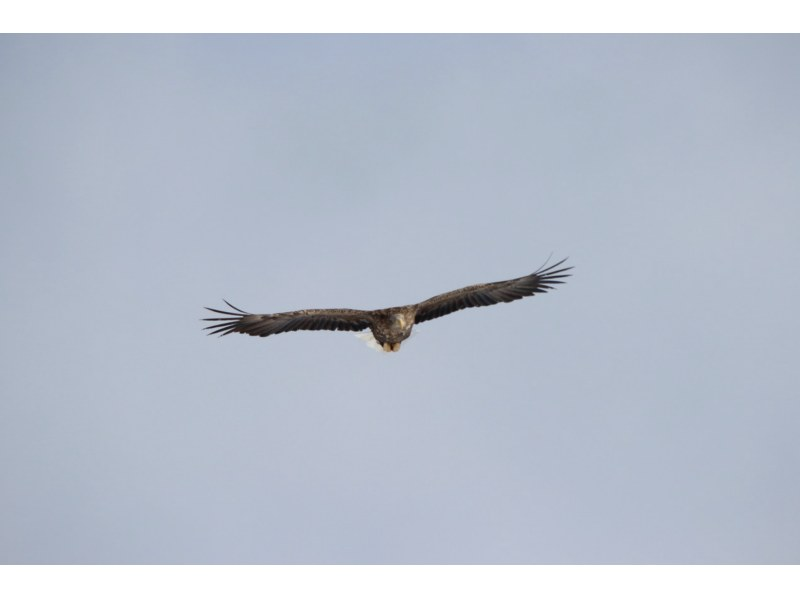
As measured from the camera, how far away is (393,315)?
54.0ft

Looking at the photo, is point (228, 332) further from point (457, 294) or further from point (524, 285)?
point (524, 285)

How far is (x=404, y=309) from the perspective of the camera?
16.5 meters

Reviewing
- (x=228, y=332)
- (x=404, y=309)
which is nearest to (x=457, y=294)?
(x=404, y=309)

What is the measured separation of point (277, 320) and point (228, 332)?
1025mm

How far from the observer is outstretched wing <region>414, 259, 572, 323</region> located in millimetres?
16688

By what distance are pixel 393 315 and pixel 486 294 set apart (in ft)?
6.57

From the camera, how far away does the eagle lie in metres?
16.5

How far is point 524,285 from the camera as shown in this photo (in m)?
16.8

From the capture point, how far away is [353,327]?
56.6 ft

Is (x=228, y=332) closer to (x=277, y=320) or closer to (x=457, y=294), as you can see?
(x=277, y=320)

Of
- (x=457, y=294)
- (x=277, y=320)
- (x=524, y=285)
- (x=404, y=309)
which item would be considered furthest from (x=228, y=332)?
(x=524, y=285)

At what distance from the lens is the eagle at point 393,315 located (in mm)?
16547

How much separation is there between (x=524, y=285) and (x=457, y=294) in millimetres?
1366

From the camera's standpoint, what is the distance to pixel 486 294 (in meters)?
17.0
